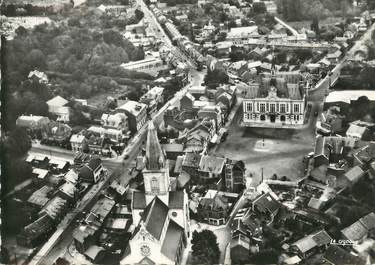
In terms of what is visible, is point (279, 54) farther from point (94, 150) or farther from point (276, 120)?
point (94, 150)

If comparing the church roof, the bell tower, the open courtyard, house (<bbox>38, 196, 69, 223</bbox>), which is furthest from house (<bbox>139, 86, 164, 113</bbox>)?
the church roof

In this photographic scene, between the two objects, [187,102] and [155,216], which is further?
[187,102]

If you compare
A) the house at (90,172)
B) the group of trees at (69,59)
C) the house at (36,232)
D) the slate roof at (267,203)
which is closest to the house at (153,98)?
the group of trees at (69,59)

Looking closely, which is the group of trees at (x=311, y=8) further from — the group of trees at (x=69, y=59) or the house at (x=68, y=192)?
the house at (x=68, y=192)

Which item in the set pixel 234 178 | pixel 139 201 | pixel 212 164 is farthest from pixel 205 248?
pixel 212 164

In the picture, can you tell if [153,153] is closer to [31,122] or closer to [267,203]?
[267,203]

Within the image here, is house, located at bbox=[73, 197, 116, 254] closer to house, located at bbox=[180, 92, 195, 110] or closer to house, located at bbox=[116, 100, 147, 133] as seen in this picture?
house, located at bbox=[116, 100, 147, 133]
